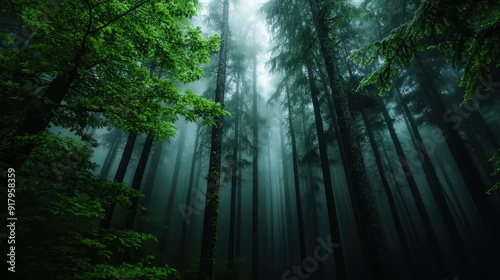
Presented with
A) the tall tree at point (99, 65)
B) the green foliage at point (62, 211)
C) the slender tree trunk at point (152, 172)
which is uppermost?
the slender tree trunk at point (152, 172)

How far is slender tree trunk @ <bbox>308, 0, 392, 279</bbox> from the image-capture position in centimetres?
546

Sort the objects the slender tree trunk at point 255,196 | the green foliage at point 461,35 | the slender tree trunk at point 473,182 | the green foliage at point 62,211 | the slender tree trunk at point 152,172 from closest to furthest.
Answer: the green foliage at point 62,211, the green foliage at point 461,35, the slender tree trunk at point 473,182, the slender tree trunk at point 255,196, the slender tree trunk at point 152,172

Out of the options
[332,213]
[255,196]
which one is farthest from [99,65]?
[255,196]

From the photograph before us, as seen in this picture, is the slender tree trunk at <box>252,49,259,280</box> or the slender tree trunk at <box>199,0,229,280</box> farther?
the slender tree trunk at <box>252,49,259,280</box>

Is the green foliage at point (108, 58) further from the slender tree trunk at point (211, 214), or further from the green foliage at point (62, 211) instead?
the slender tree trunk at point (211, 214)

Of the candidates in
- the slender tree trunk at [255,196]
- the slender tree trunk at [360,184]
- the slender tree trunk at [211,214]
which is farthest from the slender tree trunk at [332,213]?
the slender tree trunk at [255,196]

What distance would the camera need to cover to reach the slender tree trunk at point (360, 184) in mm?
5465

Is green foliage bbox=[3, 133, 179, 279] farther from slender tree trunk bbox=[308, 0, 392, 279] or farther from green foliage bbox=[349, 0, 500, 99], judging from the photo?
green foliage bbox=[349, 0, 500, 99]

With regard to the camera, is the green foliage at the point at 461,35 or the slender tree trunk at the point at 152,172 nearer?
the green foliage at the point at 461,35

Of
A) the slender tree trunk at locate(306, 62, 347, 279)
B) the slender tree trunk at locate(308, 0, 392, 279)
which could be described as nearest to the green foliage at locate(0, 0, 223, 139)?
the slender tree trunk at locate(308, 0, 392, 279)

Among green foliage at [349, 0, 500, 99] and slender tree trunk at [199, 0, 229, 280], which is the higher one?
green foliage at [349, 0, 500, 99]

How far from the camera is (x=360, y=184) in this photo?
6230 mm

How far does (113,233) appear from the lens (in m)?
4.81

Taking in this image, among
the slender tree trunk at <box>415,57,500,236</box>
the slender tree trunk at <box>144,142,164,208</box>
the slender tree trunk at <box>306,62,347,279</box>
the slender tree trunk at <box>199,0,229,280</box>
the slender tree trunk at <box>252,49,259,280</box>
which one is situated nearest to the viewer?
the slender tree trunk at <box>199,0,229,280</box>
